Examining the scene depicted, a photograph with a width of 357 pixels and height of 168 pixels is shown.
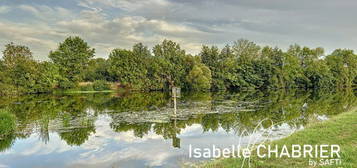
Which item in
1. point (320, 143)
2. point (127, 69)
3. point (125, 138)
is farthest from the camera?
point (127, 69)

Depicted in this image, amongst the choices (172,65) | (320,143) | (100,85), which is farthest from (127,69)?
(320,143)

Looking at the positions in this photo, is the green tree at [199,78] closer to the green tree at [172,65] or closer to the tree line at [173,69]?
the tree line at [173,69]

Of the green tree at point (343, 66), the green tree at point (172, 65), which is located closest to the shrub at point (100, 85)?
the green tree at point (172, 65)

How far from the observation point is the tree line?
42.4 m

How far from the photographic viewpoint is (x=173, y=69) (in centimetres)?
5188

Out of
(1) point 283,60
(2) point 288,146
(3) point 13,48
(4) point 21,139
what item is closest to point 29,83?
(3) point 13,48

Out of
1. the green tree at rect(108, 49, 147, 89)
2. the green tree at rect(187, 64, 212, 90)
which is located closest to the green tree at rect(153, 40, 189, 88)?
the green tree at rect(187, 64, 212, 90)

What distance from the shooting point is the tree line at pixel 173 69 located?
42375 millimetres

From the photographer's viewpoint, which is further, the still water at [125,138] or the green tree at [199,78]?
the green tree at [199,78]

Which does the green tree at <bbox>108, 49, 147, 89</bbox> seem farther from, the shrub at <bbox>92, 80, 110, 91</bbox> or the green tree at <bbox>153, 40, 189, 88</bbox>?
the green tree at <bbox>153, 40, 189, 88</bbox>

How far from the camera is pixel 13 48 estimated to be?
140 feet

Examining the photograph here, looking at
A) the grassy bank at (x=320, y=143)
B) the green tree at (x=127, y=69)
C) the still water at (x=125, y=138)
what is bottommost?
the still water at (x=125, y=138)

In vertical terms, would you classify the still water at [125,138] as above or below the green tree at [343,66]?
below

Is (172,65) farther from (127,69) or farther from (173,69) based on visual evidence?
(127,69)
